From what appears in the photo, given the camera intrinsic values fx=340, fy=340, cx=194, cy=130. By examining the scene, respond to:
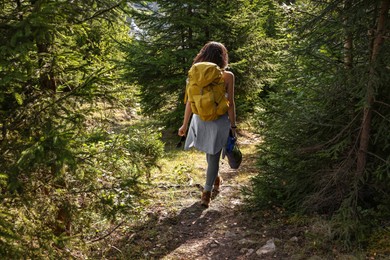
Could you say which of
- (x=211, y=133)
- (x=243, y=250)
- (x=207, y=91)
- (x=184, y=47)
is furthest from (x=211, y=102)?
(x=184, y=47)

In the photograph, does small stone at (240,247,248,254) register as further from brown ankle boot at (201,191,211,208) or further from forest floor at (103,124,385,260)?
brown ankle boot at (201,191,211,208)

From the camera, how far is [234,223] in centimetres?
547

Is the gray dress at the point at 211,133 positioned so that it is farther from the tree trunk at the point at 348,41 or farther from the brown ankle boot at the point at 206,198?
the tree trunk at the point at 348,41

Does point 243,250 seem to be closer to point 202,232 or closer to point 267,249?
point 267,249

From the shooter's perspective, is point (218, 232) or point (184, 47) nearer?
point (218, 232)

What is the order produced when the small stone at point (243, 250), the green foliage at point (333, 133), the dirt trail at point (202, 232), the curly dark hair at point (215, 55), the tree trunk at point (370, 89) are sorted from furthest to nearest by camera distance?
the curly dark hair at point (215, 55)
the dirt trail at point (202, 232)
the small stone at point (243, 250)
the green foliage at point (333, 133)
the tree trunk at point (370, 89)

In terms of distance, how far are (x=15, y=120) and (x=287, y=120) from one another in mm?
3634

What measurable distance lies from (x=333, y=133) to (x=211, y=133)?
6.07ft

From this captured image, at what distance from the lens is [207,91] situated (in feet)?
17.1

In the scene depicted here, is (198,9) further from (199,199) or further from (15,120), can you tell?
(15,120)

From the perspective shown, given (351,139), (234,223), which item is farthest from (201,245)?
(351,139)

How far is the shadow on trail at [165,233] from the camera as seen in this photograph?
497 centimetres

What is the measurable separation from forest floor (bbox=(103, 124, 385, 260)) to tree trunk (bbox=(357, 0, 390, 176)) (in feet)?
3.23

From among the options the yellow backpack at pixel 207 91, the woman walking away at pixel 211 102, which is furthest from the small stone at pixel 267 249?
the yellow backpack at pixel 207 91
